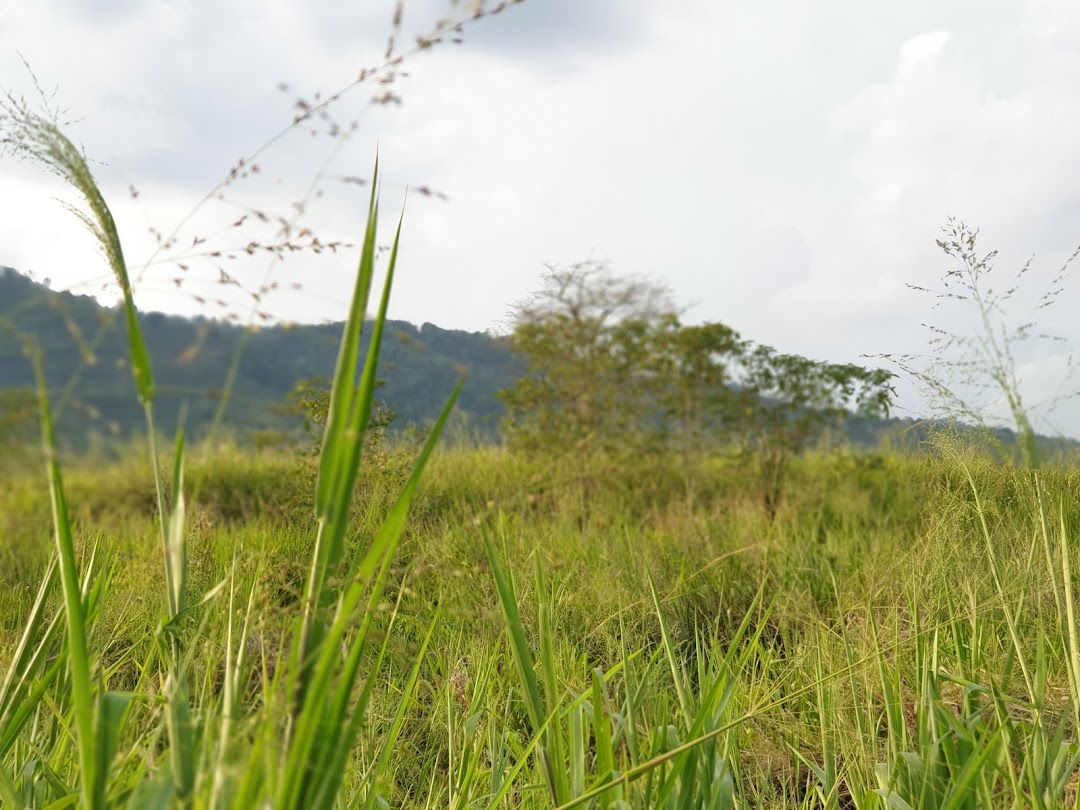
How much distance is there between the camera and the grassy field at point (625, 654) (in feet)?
4.69

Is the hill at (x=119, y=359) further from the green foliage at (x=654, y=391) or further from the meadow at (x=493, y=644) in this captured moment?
Result: the green foliage at (x=654, y=391)

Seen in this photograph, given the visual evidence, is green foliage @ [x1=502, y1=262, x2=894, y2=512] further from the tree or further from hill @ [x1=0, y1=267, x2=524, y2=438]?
hill @ [x1=0, y1=267, x2=524, y2=438]

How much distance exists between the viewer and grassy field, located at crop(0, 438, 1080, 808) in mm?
1429

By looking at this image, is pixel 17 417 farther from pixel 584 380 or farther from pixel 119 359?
pixel 584 380

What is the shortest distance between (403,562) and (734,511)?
3.71 m

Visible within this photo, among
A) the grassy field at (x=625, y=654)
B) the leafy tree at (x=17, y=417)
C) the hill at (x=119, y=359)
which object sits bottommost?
the grassy field at (x=625, y=654)

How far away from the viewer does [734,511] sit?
6234 millimetres

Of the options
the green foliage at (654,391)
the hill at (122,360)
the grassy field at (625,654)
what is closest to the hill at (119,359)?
the hill at (122,360)

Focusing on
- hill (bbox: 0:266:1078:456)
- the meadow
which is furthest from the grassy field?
hill (bbox: 0:266:1078:456)

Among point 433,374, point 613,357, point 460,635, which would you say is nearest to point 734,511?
point 613,357

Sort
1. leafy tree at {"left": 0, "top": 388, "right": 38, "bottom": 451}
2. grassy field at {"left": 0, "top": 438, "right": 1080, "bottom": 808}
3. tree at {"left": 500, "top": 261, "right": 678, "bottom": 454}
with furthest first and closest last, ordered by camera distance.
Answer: tree at {"left": 500, "top": 261, "right": 678, "bottom": 454} → grassy field at {"left": 0, "top": 438, "right": 1080, "bottom": 808} → leafy tree at {"left": 0, "top": 388, "right": 38, "bottom": 451}

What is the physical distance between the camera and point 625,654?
165 centimetres

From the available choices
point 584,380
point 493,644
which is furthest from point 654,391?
point 493,644

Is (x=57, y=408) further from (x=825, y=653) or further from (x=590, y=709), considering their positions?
(x=825, y=653)
